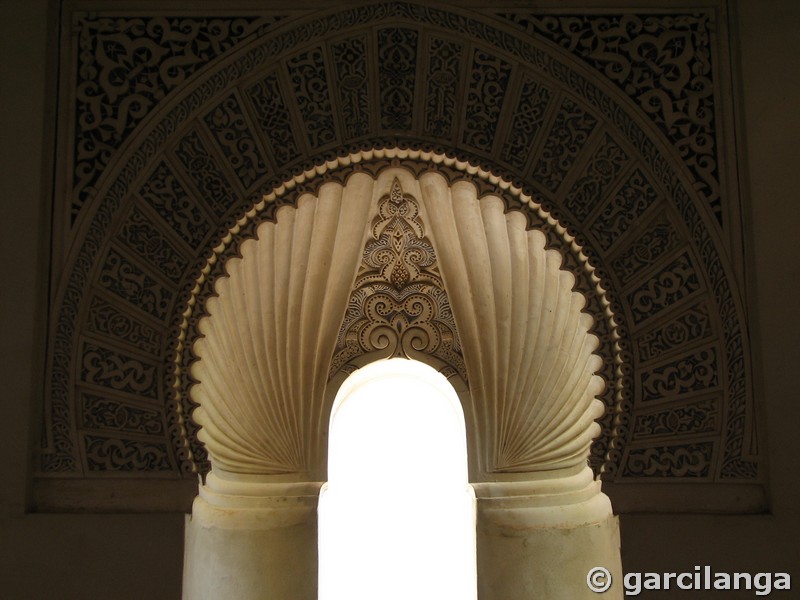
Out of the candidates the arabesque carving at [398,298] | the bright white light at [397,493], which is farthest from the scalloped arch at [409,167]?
the bright white light at [397,493]

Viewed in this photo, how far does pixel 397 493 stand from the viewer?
388 centimetres

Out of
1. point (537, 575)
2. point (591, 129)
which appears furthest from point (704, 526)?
point (591, 129)

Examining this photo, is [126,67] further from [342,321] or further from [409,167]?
[342,321]

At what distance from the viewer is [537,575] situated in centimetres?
330

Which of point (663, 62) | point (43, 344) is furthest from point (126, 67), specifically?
point (663, 62)

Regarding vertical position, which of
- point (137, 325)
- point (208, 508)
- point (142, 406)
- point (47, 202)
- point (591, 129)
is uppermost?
point (591, 129)

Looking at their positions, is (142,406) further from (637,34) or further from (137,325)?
(637,34)

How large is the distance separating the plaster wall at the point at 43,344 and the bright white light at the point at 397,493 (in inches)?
33.8

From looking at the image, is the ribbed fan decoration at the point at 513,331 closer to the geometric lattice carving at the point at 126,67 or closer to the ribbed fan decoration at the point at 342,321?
the ribbed fan decoration at the point at 342,321

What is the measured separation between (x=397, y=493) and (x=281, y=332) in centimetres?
86

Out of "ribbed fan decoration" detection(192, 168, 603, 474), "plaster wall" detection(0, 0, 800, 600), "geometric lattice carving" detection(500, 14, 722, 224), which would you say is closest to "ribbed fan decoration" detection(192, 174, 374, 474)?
"ribbed fan decoration" detection(192, 168, 603, 474)

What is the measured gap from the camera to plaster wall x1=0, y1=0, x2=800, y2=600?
305cm

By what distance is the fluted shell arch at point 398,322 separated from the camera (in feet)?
11.3

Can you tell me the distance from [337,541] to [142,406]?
3.56ft
